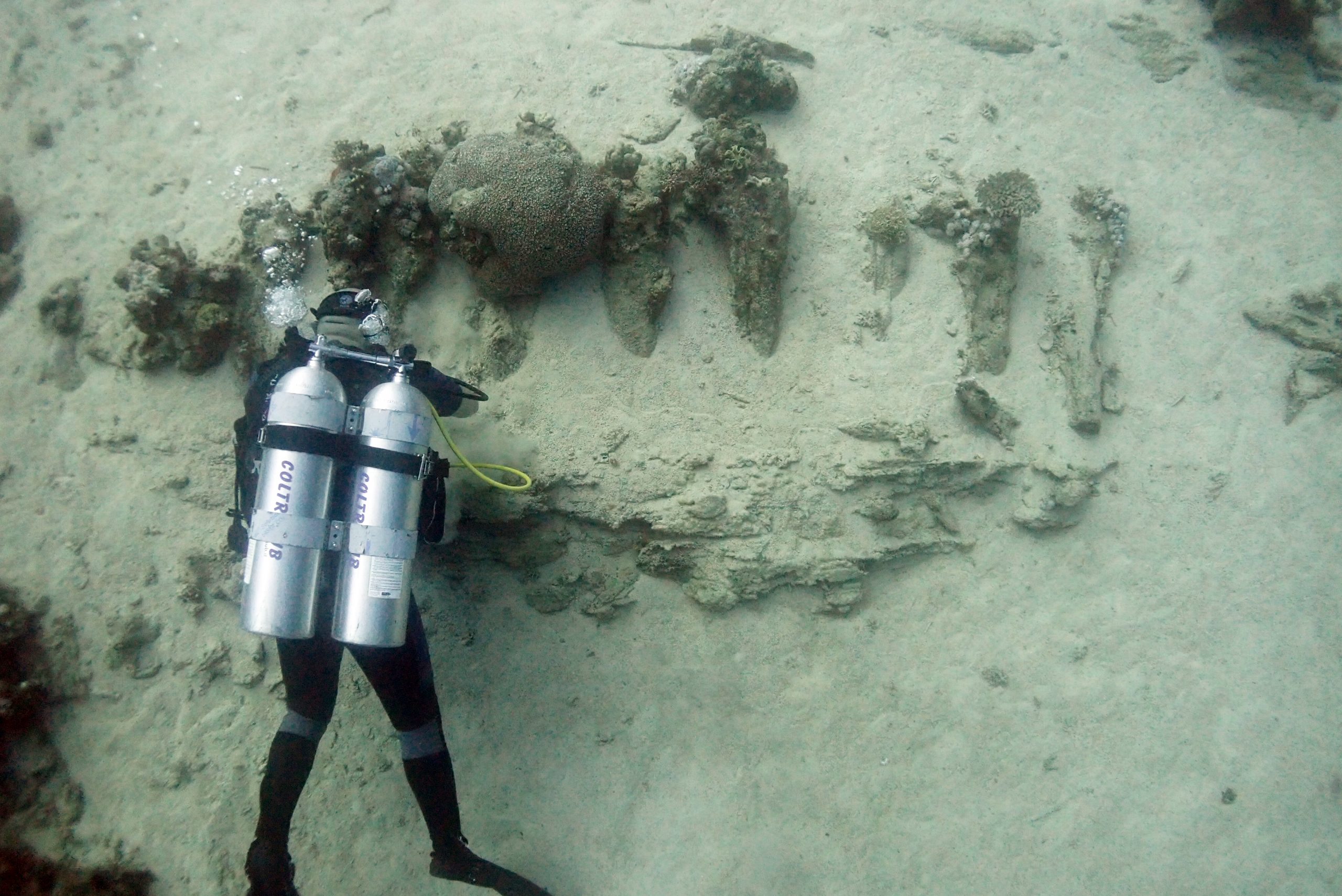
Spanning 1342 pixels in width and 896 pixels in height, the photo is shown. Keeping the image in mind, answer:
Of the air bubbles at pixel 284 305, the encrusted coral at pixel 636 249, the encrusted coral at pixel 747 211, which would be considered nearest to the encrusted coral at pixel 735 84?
the encrusted coral at pixel 747 211

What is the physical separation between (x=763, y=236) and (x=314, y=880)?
535cm

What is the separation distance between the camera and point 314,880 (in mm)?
4297

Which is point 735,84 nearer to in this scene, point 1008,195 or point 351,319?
point 1008,195

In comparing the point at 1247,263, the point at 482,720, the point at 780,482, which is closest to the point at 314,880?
the point at 482,720

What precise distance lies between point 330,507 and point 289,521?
227mm

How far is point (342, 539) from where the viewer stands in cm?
340

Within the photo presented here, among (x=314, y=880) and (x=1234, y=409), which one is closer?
(x=314, y=880)

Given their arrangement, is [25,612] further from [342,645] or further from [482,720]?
[482,720]

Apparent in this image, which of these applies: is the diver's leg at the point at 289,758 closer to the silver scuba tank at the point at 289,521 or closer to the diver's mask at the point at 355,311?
the silver scuba tank at the point at 289,521

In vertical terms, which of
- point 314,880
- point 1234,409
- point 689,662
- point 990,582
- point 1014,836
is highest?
point 1234,409

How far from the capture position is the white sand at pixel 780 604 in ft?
14.9

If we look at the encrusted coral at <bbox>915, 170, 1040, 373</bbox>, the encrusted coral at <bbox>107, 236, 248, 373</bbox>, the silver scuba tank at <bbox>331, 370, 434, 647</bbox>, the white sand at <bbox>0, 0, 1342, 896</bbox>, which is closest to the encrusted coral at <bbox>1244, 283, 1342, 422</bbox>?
the white sand at <bbox>0, 0, 1342, 896</bbox>

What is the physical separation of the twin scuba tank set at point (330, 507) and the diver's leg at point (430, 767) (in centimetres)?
40

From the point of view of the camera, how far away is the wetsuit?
139 inches
